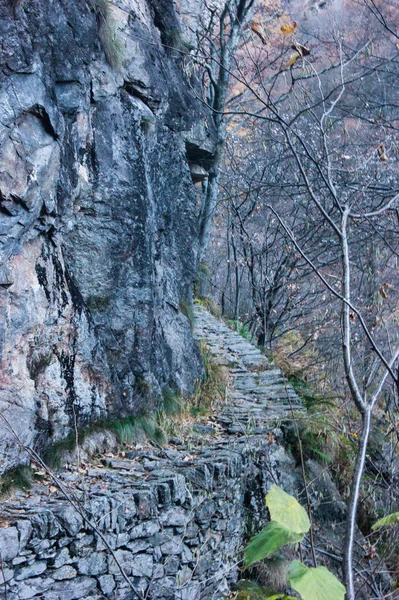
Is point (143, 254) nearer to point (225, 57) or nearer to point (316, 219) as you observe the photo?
point (316, 219)

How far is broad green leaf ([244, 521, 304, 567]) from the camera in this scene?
137 centimetres

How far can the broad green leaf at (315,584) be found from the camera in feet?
4.16

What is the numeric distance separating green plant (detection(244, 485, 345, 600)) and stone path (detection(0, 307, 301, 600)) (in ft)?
5.62

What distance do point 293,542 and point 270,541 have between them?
0.19 feet

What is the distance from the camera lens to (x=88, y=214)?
5691 mm

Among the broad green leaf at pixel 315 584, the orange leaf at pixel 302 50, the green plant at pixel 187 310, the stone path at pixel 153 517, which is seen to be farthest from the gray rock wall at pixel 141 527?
the orange leaf at pixel 302 50

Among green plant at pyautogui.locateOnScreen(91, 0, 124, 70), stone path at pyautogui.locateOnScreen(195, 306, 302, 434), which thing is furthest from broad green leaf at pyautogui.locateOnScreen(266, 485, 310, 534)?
green plant at pyautogui.locateOnScreen(91, 0, 124, 70)

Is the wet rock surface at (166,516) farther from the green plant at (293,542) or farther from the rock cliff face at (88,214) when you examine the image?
the green plant at (293,542)

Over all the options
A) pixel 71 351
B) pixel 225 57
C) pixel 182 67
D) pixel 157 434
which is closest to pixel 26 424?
pixel 71 351

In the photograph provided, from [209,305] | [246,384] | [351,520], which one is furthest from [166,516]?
[209,305]

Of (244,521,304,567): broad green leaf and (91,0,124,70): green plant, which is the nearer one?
(244,521,304,567): broad green leaf

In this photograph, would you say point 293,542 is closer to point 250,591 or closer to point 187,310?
point 250,591

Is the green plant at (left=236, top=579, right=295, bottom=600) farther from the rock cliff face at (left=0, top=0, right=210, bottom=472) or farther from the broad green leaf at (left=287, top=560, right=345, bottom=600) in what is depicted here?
the broad green leaf at (left=287, top=560, right=345, bottom=600)

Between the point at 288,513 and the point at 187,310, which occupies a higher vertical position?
the point at 187,310
